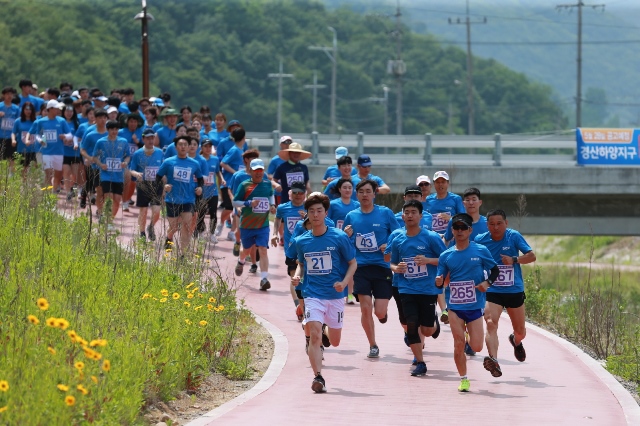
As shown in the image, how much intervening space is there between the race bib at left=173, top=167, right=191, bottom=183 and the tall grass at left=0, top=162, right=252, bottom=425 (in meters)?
2.02

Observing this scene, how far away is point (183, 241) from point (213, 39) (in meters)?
86.5

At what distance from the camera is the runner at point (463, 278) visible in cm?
1255

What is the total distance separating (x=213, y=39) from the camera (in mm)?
102688

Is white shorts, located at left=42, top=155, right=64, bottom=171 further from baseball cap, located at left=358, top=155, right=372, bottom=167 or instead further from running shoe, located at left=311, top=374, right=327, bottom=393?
running shoe, located at left=311, top=374, right=327, bottom=393

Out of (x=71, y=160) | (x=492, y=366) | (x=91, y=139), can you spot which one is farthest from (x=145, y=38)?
(x=492, y=366)

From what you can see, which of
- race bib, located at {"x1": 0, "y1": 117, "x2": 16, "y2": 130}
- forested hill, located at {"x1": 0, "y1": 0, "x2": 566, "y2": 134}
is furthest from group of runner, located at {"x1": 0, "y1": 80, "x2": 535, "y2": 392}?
forested hill, located at {"x1": 0, "y1": 0, "x2": 566, "y2": 134}

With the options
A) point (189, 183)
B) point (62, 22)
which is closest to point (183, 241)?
point (189, 183)

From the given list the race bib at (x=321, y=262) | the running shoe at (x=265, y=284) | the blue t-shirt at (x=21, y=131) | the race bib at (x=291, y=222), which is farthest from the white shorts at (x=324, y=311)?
the blue t-shirt at (x=21, y=131)

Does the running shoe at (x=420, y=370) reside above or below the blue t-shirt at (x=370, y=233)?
below

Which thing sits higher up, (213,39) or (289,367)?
(213,39)

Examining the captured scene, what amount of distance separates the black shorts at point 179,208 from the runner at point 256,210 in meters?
0.69

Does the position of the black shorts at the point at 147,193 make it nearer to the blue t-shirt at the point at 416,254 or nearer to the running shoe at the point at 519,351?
the blue t-shirt at the point at 416,254

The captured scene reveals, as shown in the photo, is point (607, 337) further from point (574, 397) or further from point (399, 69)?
point (399, 69)

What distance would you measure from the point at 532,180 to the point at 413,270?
860 inches
